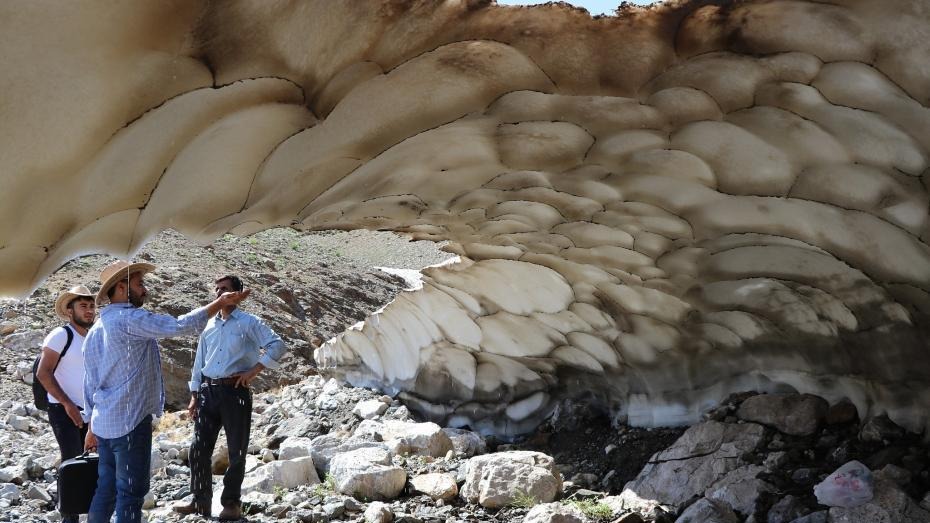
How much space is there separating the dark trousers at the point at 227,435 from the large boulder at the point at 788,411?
2.56m

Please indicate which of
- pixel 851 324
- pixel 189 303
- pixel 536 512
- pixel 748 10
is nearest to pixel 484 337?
pixel 536 512

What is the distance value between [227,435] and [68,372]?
84 centimetres

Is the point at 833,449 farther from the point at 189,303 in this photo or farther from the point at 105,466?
the point at 189,303

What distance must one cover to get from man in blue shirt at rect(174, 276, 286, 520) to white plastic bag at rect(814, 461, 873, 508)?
2.63 metres

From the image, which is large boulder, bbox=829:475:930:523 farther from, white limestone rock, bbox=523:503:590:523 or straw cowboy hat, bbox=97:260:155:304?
straw cowboy hat, bbox=97:260:155:304

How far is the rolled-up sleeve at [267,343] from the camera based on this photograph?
4676 mm

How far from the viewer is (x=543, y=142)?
3.18 metres

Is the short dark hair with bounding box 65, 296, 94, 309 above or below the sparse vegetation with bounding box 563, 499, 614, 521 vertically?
above

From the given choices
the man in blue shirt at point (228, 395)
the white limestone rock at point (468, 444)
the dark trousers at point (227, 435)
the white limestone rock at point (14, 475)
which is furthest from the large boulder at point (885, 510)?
the white limestone rock at point (14, 475)

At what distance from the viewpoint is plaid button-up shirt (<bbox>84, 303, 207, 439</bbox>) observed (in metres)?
3.79

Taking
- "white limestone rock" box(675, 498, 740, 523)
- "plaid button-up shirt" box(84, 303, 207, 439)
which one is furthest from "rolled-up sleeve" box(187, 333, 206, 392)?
"white limestone rock" box(675, 498, 740, 523)

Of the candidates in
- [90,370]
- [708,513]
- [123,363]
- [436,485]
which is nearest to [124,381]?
[123,363]

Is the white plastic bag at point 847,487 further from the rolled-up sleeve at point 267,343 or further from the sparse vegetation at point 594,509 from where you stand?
the rolled-up sleeve at point 267,343

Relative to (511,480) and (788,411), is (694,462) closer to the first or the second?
(788,411)
